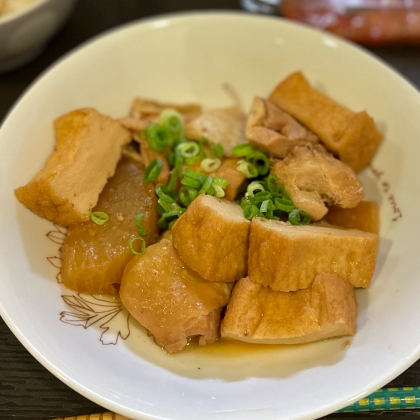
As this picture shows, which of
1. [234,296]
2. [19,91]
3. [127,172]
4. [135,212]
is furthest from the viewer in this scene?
[19,91]

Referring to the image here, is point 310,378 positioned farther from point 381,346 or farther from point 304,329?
point 381,346

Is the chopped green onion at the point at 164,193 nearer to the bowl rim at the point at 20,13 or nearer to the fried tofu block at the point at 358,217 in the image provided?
the fried tofu block at the point at 358,217

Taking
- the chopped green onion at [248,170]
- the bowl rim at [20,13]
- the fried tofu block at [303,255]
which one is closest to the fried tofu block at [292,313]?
the fried tofu block at [303,255]

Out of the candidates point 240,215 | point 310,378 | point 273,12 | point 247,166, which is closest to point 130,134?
point 247,166

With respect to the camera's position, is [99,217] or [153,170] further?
[153,170]

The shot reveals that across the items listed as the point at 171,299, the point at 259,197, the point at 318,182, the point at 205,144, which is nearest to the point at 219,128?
the point at 205,144

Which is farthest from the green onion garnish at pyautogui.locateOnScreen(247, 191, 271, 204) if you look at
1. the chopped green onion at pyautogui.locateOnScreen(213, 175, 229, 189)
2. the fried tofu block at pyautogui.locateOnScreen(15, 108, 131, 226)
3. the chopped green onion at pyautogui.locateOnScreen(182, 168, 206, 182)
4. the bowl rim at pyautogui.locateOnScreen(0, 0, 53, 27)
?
the bowl rim at pyautogui.locateOnScreen(0, 0, 53, 27)

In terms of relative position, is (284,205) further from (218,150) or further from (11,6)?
(11,6)
